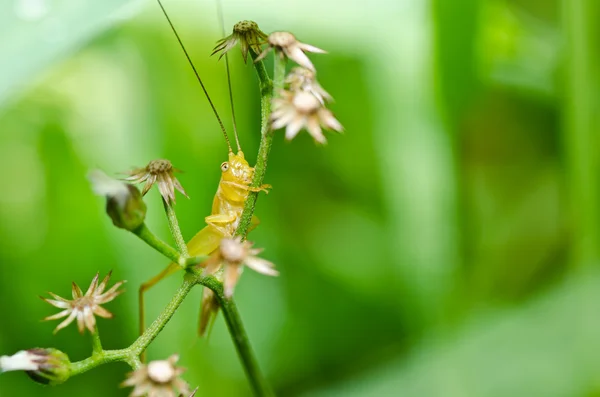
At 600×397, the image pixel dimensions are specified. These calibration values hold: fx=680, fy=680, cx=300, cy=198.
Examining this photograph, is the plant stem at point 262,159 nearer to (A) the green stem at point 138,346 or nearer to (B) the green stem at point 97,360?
(A) the green stem at point 138,346

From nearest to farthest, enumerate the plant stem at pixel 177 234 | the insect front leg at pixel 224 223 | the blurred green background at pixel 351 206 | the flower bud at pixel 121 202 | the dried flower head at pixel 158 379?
the dried flower head at pixel 158 379
the flower bud at pixel 121 202
the plant stem at pixel 177 234
the insect front leg at pixel 224 223
the blurred green background at pixel 351 206

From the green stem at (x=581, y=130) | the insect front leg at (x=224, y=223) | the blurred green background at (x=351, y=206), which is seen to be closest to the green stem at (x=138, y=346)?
the insect front leg at (x=224, y=223)

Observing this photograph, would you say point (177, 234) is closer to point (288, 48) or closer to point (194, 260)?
point (194, 260)

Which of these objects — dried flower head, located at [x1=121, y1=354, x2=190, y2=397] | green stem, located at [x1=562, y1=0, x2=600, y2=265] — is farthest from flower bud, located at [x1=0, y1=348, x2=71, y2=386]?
green stem, located at [x1=562, y1=0, x2=600, y2=265]

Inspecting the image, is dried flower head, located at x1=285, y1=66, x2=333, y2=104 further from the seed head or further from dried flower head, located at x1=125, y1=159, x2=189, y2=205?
the seed head

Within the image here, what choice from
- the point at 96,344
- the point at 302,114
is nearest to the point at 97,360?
the point at 96,344

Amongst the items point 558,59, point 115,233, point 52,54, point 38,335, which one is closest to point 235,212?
point 52,54
